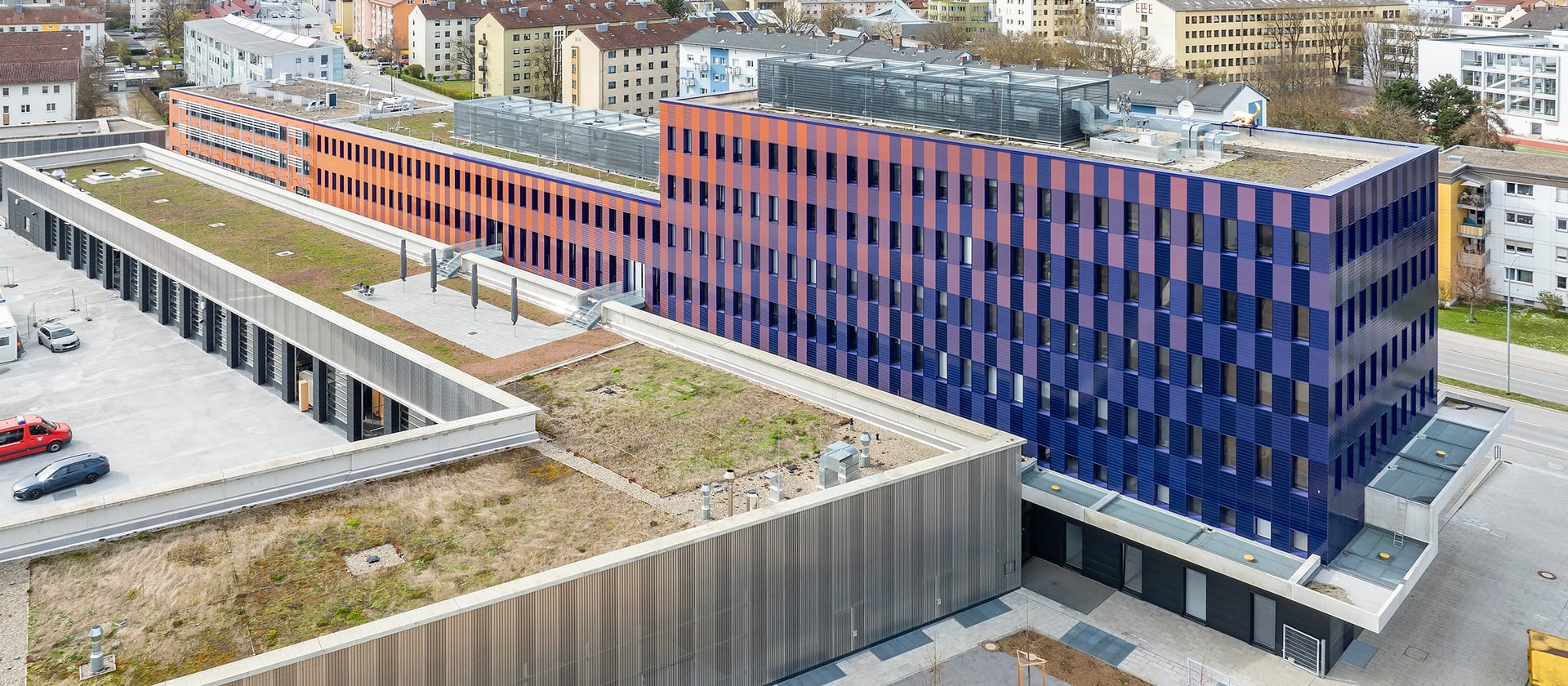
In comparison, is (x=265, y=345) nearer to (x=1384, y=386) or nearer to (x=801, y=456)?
(x=801, y=456)

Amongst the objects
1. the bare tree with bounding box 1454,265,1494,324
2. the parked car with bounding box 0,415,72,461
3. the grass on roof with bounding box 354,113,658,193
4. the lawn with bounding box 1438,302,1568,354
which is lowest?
the parked car with bounding box 0,415,72,461

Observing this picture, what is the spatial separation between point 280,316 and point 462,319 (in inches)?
337

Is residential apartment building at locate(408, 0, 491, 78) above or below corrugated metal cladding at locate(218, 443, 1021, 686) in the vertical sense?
above

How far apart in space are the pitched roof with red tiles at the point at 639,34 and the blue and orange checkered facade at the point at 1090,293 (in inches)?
3795

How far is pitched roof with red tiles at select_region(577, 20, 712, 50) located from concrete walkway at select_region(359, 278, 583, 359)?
3668 inches

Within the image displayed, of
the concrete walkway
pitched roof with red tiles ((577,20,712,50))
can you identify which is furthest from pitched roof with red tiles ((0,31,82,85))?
the concrete walkway

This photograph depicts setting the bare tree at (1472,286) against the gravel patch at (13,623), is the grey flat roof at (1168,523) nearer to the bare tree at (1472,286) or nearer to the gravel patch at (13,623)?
the gravel patch at (13,623)

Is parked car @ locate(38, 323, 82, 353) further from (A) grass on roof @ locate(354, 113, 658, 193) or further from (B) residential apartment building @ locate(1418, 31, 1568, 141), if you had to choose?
(B) residential apartment building @ locate(1418, 31, 1568, 141)

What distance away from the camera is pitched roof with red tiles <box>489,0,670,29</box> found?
169875 mm

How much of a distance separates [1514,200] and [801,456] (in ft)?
197

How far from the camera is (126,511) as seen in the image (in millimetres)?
36688

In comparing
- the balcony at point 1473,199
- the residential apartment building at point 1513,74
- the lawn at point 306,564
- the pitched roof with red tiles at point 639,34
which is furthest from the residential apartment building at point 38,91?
the residential apartment building at point 1513,74

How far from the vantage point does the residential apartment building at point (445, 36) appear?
600 feet

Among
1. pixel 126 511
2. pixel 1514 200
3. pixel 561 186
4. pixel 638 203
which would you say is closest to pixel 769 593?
pixel 126 511
